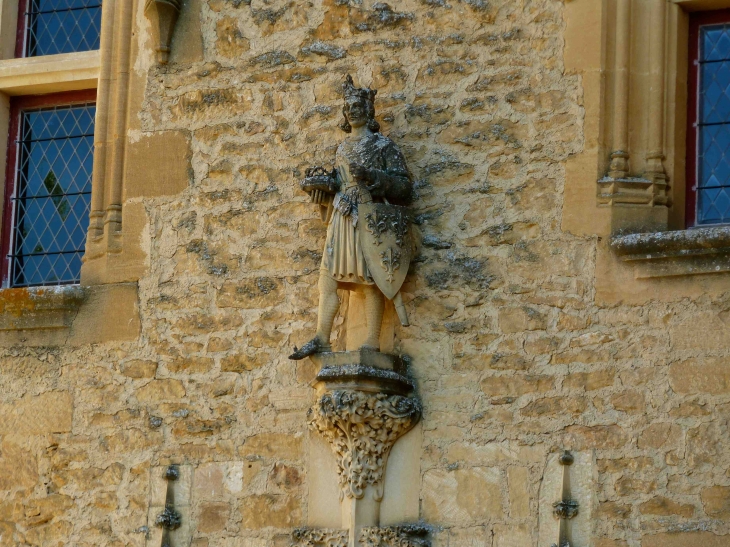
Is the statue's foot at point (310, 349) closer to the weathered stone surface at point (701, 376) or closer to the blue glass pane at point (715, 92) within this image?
the weathered stone surface at point (701, 376)

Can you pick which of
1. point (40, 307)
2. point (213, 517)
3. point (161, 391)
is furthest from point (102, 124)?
point (213, 517)

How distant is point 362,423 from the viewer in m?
9.23

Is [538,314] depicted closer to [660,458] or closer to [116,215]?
[660,458]

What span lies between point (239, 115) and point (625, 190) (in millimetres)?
2059

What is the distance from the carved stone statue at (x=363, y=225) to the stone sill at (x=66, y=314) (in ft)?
3.48

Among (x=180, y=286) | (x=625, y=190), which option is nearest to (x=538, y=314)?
(x=625, y=190)

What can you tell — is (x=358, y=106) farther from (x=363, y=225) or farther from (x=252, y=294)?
(x=252, y=294)

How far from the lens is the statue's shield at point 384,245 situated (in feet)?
30.6

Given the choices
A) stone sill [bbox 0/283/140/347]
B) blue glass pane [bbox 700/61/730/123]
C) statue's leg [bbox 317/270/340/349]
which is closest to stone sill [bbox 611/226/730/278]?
blue glass pane [bbox 700/61/730/123]

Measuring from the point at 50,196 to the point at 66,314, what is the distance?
0.78m

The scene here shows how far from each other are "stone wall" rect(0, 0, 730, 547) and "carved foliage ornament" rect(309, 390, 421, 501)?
16cm

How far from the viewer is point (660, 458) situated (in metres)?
8.87

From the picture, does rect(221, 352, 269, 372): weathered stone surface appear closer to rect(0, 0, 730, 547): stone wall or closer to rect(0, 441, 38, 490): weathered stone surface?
rect(0, 0, 730, 547): stone wall

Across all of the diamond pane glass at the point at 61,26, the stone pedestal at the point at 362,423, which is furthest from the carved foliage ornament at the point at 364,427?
the diamond pane glass at the point at 61,26
